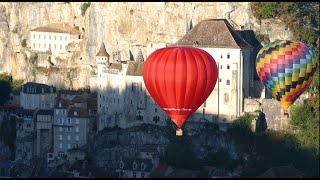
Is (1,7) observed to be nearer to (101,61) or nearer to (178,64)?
(101,61)

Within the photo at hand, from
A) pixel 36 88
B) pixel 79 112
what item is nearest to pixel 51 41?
pixel 36 88

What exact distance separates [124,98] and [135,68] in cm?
146

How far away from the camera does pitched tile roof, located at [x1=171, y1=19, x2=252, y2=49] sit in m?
93.9

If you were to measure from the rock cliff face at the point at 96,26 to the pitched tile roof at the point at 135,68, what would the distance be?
3052 millimetres

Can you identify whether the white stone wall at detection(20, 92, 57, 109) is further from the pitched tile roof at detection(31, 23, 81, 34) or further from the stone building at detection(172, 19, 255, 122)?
the stone building at detection(172, 19, 255, 122)

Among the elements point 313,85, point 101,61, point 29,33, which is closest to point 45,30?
point 29,33

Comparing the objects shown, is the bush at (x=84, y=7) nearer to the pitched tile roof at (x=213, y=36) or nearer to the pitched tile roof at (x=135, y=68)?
the pitched tile roof at (x=135, y=68)

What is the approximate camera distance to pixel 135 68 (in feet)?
316

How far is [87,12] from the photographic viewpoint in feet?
351

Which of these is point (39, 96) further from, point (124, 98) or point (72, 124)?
point (124, 98)

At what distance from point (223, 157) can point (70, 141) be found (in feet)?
31.4

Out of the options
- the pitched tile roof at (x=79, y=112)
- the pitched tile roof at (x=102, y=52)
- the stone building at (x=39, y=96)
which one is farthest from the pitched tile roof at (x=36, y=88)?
the pitched tile roof at (x=102, y=52)

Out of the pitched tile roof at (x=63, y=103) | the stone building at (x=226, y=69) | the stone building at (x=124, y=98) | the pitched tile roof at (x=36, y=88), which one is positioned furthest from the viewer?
the pitched tile roof at (x=36, y=88)

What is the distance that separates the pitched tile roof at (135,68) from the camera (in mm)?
96000
